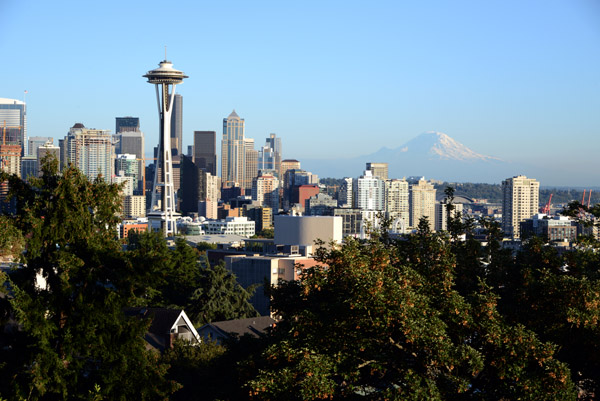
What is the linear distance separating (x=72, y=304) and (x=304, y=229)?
68643 millimetres

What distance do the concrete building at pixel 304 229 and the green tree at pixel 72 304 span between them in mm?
66036

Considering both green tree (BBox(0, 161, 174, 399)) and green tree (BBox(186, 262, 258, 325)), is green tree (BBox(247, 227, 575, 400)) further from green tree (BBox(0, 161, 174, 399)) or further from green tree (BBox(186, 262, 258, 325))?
green tree (BBox(186, 262, 258, 325))

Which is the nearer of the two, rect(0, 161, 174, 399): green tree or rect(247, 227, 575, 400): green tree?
rect(247, 227, 575, 400): green tree

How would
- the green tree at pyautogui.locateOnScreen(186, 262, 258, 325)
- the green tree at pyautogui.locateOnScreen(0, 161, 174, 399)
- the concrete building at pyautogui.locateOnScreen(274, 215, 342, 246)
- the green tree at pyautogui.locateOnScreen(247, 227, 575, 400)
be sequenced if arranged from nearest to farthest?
the green tree at pyautogui.locateOnScreen(247, 227, 575, 400) → the green tree at pyautogui.locateOnScreen(0, 161, 174, 399) → the green tree at pyautogui.locateOnScreen(186, 262, 258, 325) → the concrete building at pyautogui.locateOnScreen(274, 215, 342, 246)

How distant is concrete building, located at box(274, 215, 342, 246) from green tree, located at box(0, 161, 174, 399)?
6604 cm

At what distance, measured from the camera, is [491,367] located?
13602mm

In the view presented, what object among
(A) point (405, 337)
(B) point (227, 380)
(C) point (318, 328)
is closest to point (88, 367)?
(B) point (227, 380)

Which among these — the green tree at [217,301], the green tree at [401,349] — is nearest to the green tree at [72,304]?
the green tree at [401,349]

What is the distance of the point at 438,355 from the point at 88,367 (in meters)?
6.82

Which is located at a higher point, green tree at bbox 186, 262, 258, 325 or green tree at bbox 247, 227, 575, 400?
green tree at bbox 247, 227, 575, 400

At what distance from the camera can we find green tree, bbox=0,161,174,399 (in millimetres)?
15938

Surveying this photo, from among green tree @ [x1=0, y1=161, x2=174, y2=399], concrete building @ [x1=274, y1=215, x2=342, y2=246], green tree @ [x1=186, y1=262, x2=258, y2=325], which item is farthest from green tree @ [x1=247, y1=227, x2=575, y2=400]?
concrete building @ [x1=274, y1=215, x2=342, y2=246]

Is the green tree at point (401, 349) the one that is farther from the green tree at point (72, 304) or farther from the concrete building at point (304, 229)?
the concrete building at point (304, 229)

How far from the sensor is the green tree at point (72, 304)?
52.3 feet
